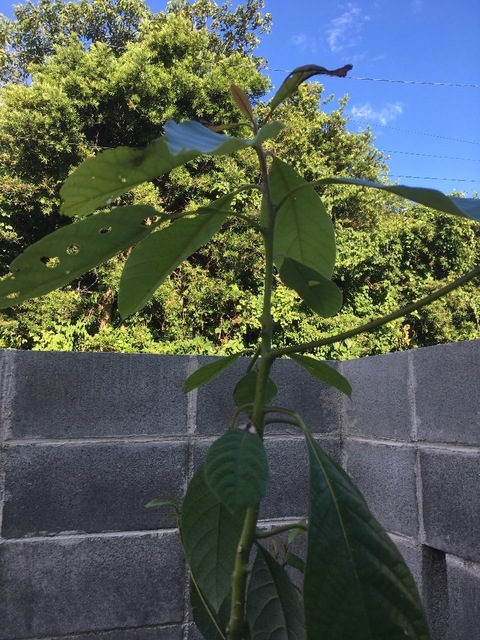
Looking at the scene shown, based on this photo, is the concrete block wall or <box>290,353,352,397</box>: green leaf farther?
the concrete block wall

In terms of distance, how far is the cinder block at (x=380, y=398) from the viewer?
4.43ft

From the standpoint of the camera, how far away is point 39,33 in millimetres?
10805

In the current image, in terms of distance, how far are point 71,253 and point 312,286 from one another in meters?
0.35

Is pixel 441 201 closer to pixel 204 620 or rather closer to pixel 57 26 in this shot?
pixel 204 620

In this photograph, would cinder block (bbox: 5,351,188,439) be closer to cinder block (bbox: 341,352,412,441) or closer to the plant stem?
cinder block (bbox: 341,352,412,441)

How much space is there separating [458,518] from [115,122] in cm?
787

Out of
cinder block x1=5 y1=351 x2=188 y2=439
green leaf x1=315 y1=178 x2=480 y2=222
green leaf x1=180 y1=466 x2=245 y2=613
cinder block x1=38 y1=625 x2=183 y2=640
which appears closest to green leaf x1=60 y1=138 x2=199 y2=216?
green leaf x1=315 y1=178 x2=480 y2=222

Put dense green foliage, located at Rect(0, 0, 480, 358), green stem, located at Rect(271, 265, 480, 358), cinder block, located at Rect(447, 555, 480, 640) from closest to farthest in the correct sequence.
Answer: green stem, located at Rect(271, 265, 480, 358) → cinder block, located at Rect(447, 555, 480, 640) → dense green foliage, located at Rect(0, 0, 480, 358)

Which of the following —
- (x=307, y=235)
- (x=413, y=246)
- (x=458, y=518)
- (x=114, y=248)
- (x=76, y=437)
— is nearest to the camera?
(x=114, y=248)

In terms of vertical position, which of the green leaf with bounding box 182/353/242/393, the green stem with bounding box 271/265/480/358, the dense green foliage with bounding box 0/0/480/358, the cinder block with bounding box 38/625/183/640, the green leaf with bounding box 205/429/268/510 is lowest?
the cinder block with bounding box 38/625/183/640

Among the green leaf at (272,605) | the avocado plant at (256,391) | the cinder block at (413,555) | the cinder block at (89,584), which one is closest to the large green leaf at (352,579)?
the avocado plant at (256,391)

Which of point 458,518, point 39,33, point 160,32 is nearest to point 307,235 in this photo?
point 458,518

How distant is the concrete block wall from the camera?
119cm

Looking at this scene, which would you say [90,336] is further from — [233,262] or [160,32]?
[160,32]
